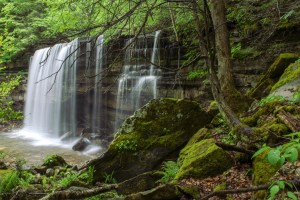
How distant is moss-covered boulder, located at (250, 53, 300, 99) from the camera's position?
24.2 feet

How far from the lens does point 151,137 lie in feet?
21.5

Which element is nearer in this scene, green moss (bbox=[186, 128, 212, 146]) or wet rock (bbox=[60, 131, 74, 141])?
green moss (bbox=[186, 128, 212, 146])

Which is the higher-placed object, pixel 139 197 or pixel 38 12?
pixel 38 12

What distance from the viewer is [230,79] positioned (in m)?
7.12

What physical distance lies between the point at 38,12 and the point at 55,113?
9583mm

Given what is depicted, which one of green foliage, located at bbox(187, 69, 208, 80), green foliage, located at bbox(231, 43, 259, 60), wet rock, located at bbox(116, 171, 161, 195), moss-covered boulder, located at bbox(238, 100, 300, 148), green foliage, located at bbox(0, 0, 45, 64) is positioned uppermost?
green foliage, located at bbox(0, 0, 45, 64)

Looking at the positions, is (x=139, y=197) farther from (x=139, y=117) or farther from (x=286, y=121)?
(x=139, y=117)

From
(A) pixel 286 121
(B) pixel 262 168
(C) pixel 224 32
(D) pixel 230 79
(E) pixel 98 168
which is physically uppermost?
(C) pixel 224 32

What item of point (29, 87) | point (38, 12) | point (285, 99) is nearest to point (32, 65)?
point (29, 87)

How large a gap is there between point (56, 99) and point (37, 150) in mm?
5661

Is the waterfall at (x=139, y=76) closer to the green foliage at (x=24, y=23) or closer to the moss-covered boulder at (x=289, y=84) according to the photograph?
the moss-covered boulder at (x=289, y=84)

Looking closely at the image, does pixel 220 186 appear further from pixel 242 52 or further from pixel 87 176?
pixel 242 52

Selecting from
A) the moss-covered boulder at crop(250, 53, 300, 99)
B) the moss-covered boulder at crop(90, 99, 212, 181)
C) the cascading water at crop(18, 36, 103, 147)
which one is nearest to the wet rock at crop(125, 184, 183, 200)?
the moss-covered boulder at crop(90, 99, 212, 181)

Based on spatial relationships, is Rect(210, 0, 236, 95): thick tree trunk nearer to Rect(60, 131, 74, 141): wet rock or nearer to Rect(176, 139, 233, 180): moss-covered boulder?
A: Rect(176, 139, 233, 180): moss-covered boulder
